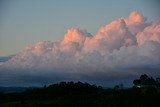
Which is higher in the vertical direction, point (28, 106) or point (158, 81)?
point (158, 81)

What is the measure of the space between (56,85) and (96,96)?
25.8m

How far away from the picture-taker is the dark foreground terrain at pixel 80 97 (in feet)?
293

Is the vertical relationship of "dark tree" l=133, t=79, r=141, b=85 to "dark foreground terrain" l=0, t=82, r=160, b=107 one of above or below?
above

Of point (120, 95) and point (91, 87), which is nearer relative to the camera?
point (120, 95)

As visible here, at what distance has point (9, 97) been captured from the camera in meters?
116

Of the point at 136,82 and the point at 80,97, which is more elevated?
the point at 136,82

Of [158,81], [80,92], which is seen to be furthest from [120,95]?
[158,81]

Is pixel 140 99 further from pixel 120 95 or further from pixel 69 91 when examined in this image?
pixel 69 91

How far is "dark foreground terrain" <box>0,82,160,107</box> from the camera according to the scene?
89.2 m

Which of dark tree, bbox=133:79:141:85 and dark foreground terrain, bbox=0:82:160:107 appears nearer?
dark foreground terrain, bbox=0:82:160:107

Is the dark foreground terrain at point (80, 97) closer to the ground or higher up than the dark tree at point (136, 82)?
closer to the ground

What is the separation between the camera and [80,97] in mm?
106688

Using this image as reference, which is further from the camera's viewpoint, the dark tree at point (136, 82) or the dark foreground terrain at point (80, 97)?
the dark tree at point (136, 82)

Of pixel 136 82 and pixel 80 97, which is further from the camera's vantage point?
pixel 136 82
